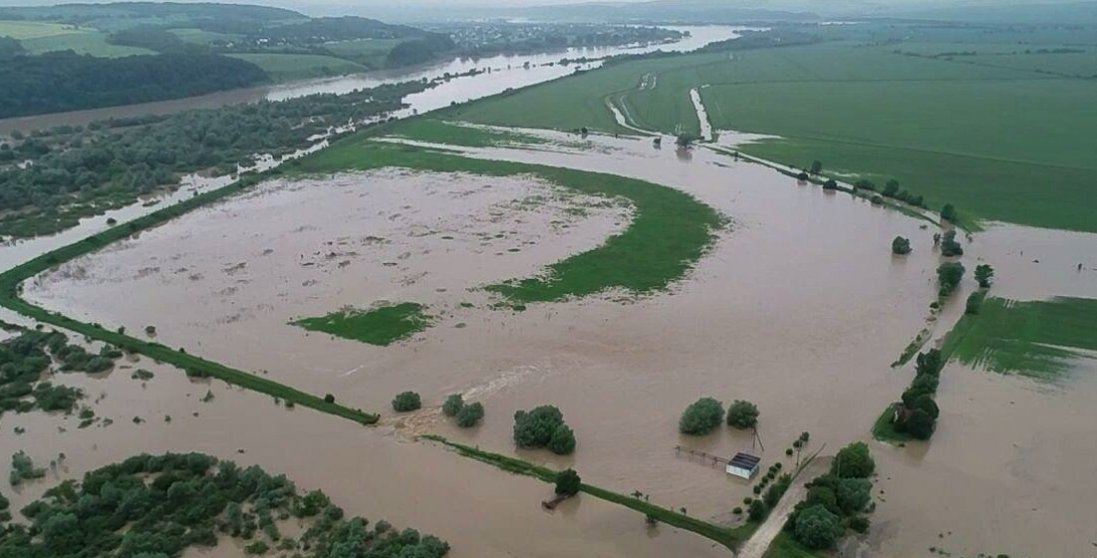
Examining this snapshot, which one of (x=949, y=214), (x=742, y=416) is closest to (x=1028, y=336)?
(x=742, y=416)

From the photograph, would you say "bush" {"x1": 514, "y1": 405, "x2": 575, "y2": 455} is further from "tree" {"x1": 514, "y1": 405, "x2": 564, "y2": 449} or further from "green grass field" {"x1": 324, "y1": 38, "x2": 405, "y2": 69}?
"green grass field" {"x1": 324, "y1": 38, "x2": 405, "y2": 69}

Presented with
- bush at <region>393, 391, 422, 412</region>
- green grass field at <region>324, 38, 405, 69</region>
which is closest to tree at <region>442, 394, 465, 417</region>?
bush at <region>393, 391, 422, 412</region>

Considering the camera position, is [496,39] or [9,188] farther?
[496,39]

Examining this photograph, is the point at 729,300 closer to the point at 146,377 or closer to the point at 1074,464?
the point at 1074,464

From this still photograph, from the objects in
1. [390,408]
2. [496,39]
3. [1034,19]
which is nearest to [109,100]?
[390,408]

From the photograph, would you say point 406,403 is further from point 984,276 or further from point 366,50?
point 366,50

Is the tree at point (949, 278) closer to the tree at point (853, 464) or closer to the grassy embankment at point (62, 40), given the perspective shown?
the tree at point (853, 464)
